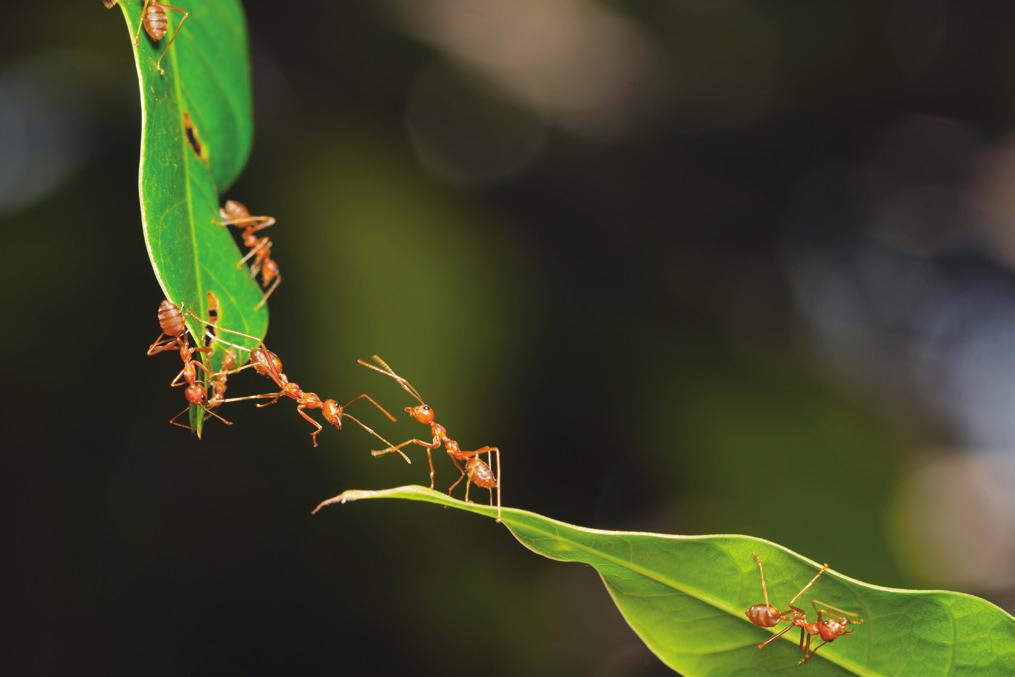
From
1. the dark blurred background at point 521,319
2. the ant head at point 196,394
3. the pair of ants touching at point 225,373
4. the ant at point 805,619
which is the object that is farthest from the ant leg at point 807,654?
the dark blurred background at point 521,319

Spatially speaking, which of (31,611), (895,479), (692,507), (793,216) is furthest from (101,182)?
(895,479)

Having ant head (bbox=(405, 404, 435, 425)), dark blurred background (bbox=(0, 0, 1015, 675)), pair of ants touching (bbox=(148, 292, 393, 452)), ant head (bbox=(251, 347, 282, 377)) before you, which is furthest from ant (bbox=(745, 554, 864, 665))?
dark blurred background (bbox=(0, 0, 1015, 675))

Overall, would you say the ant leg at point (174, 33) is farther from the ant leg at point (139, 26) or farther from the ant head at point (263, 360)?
the ant head at point (263, 360)

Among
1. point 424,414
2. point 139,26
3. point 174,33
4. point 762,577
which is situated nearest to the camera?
point 762,577

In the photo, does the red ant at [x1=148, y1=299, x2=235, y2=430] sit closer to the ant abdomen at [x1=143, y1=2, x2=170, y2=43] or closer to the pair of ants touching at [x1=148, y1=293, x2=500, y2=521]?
the pair of ants touching at [x1=148, y1=293, x2=500, y2=521]

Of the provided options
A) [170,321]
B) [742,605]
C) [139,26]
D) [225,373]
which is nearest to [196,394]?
[225,373]

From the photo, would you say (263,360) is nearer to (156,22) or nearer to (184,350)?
(184,350)
